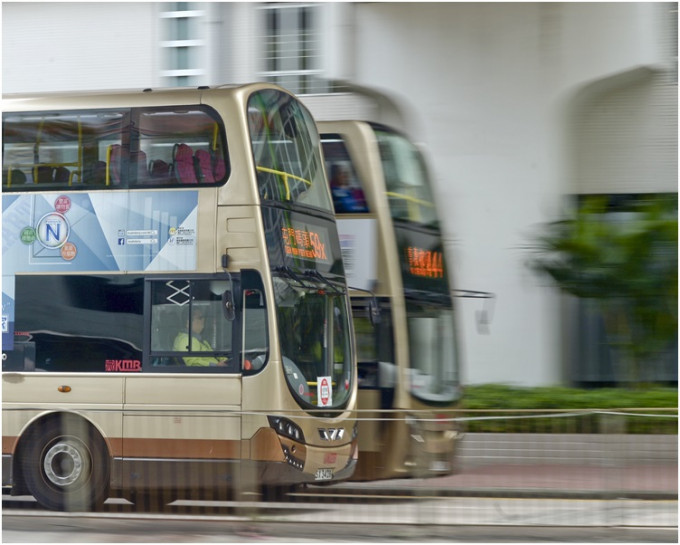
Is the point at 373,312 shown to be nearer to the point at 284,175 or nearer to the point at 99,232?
the point at 284,175

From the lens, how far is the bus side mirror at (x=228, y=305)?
34.5 ft

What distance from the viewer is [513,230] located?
17766 millimetres

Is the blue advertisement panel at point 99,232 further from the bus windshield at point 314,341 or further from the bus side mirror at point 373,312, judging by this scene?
the bus side mirror at point 373,312

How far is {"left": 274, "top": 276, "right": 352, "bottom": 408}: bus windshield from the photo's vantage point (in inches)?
420

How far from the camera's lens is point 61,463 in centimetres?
1052

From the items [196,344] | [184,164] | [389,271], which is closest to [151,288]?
[196,344]

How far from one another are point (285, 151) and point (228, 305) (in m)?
1.82

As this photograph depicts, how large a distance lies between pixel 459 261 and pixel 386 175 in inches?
200

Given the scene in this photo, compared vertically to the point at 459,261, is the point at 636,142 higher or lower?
higher

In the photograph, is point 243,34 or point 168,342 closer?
point 168,342

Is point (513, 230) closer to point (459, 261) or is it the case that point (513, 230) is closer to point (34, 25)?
point (459, 261)

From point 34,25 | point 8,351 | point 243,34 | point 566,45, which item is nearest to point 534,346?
point 566,45

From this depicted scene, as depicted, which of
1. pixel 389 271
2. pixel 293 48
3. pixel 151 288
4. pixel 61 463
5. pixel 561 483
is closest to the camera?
pixel 561 483

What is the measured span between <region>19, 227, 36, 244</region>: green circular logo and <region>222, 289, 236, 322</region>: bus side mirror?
2144 mm
